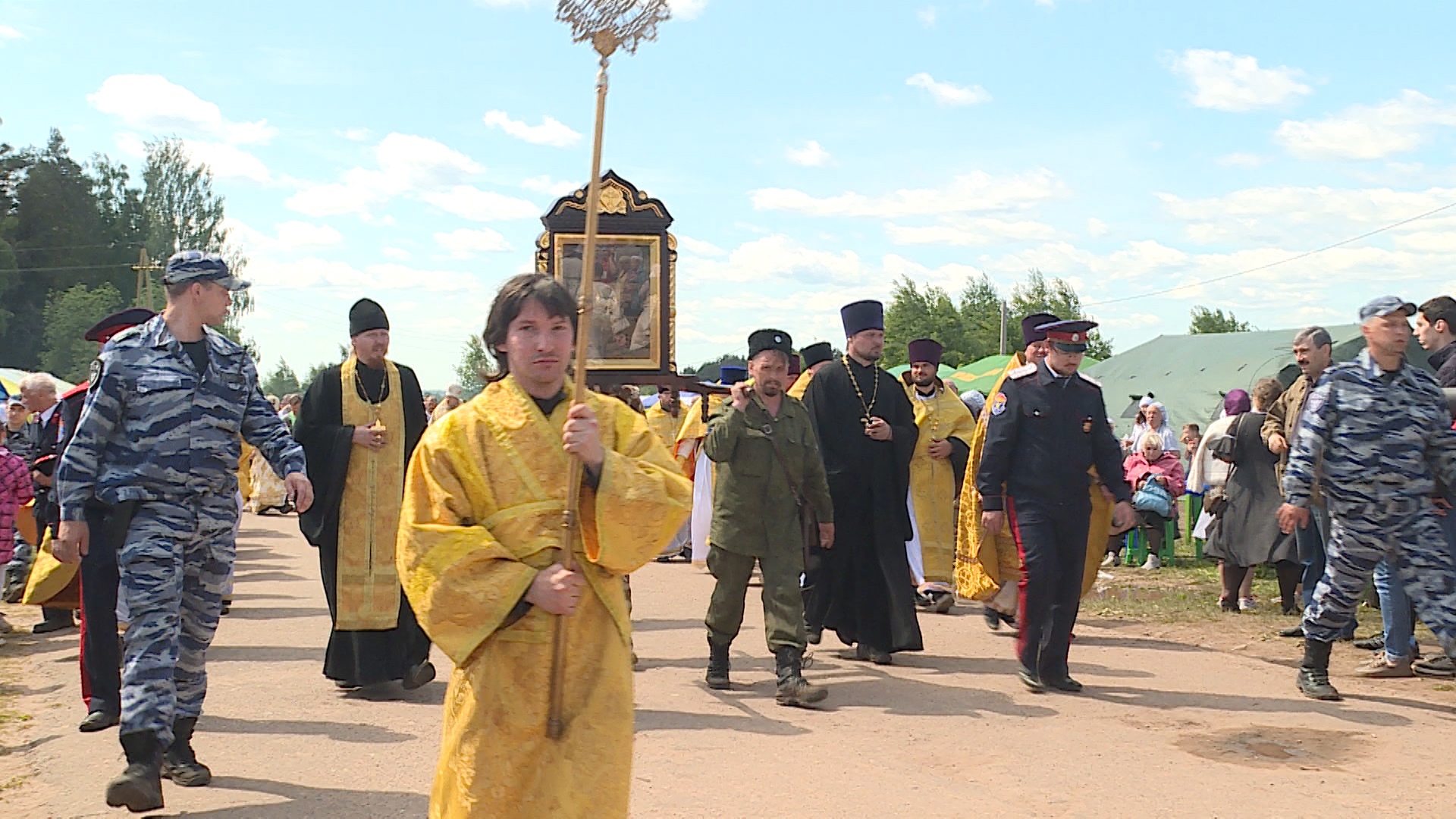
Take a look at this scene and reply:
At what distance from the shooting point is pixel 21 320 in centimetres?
6272

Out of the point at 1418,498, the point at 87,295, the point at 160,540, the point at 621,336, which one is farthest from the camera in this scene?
the point at 87,295

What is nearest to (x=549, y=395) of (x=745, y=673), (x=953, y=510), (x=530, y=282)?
(x=530, y=282)

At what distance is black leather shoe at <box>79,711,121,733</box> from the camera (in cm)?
603

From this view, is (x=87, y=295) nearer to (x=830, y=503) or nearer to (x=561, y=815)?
(x=830, y=503)

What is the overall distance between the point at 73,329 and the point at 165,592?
56.9 meters

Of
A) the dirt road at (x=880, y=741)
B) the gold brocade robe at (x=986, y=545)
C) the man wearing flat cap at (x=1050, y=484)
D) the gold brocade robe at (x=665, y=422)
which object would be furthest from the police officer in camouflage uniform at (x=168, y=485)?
the gold brocade robe at (x=665, y=422)

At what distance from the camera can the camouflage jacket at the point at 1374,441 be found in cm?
716

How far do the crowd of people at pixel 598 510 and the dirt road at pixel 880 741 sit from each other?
319 mm

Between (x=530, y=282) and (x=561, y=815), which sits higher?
(x=530, y=282)

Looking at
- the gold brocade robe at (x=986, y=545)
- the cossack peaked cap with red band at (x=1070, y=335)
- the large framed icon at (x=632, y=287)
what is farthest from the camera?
the large framed icon at (x=632, y=287)

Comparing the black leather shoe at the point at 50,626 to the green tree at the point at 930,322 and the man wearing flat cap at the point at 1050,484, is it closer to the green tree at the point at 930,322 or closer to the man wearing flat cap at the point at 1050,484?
the man wearing flat cap at the point at 1050,484

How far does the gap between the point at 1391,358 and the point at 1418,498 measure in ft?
2.43

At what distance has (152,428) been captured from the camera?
5.21 metres

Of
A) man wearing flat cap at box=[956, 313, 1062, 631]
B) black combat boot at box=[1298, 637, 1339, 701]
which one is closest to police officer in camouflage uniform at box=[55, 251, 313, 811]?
man wearing flat cap at box=[956, 313, 1062, 631]
